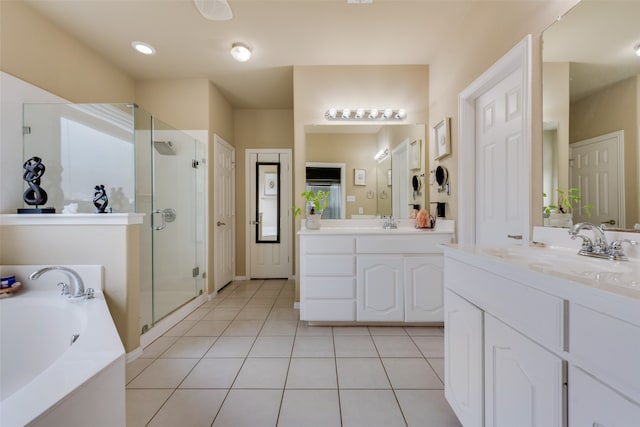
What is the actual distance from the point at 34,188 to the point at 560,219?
3.11 meters

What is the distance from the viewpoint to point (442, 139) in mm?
2447

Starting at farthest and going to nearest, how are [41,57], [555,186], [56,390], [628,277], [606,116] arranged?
[41,57] < [555,186] < [606,116] < [628,277] < [56,390]

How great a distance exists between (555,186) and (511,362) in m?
0.93

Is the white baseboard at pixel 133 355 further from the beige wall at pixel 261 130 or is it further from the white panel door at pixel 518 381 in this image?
the beige wall at pixel 261 130

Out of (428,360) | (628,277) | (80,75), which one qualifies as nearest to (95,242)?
(80,75)

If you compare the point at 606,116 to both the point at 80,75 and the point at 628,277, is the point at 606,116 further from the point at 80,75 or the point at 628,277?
the point at 80,75

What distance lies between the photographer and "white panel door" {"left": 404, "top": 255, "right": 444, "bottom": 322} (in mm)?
2324

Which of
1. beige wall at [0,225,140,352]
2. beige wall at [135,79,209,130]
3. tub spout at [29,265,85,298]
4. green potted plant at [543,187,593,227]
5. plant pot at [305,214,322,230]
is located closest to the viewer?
green potted plant at [543,187,593,227]

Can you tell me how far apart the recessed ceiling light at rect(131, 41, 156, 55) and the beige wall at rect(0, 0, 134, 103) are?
1.52ft

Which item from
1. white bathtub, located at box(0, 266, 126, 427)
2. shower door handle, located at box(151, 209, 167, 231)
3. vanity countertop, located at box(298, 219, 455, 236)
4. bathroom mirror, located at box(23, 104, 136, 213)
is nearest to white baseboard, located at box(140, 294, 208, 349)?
white bathtub, located at box(0, 266, 126, 427)

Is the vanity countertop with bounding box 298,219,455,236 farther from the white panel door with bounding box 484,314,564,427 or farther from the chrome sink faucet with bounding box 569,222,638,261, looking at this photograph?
the white panel door with bounding box 484,314,564,427

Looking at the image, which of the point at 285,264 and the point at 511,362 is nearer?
the point at 511,362

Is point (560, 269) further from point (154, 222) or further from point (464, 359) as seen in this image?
point (154, 222)

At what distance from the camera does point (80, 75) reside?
2.49 meters
